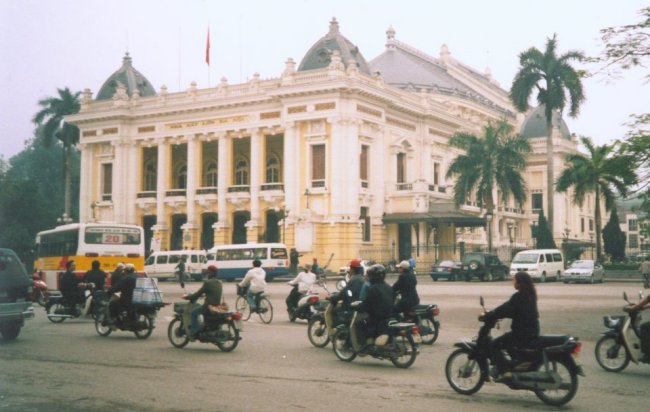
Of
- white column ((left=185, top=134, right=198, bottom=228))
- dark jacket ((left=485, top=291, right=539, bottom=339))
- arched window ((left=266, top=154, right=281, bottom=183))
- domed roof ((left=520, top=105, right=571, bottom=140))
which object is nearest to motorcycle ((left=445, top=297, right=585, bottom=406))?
dark jacket ((left=485, top=291, right=539, bottom=339))

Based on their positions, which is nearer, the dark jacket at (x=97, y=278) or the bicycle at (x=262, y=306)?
the dark jacket at (x=97, y=278)

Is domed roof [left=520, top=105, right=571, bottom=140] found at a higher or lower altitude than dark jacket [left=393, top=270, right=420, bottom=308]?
higher

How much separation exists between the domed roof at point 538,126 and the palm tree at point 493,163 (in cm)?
3280

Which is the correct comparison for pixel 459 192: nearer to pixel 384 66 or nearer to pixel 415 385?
pixel 384 66

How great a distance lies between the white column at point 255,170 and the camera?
175 ft

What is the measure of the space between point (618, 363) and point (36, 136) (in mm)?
79636

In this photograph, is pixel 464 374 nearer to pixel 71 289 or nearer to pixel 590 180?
pixel 71 289

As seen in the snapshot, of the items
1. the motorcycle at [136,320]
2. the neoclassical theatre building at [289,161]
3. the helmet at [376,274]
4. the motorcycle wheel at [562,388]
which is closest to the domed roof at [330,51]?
the neoclassical theatre building at [289,161]

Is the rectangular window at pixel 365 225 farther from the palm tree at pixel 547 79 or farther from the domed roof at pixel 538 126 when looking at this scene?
the domed roof at pixel 538 126

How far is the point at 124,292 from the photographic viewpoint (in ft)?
49.3

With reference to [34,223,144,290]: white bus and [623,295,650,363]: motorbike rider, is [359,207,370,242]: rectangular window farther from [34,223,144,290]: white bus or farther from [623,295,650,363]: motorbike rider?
[623,295,650,363]: motorbike rider

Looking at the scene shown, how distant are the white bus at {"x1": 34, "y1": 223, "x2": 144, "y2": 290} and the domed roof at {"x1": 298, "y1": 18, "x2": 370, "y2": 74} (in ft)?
83.0

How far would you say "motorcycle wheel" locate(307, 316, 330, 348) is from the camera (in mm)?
14023

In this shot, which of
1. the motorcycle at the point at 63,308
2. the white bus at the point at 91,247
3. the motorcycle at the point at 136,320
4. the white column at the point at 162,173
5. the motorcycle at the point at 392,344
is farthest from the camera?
the white column at the point at 162,173
